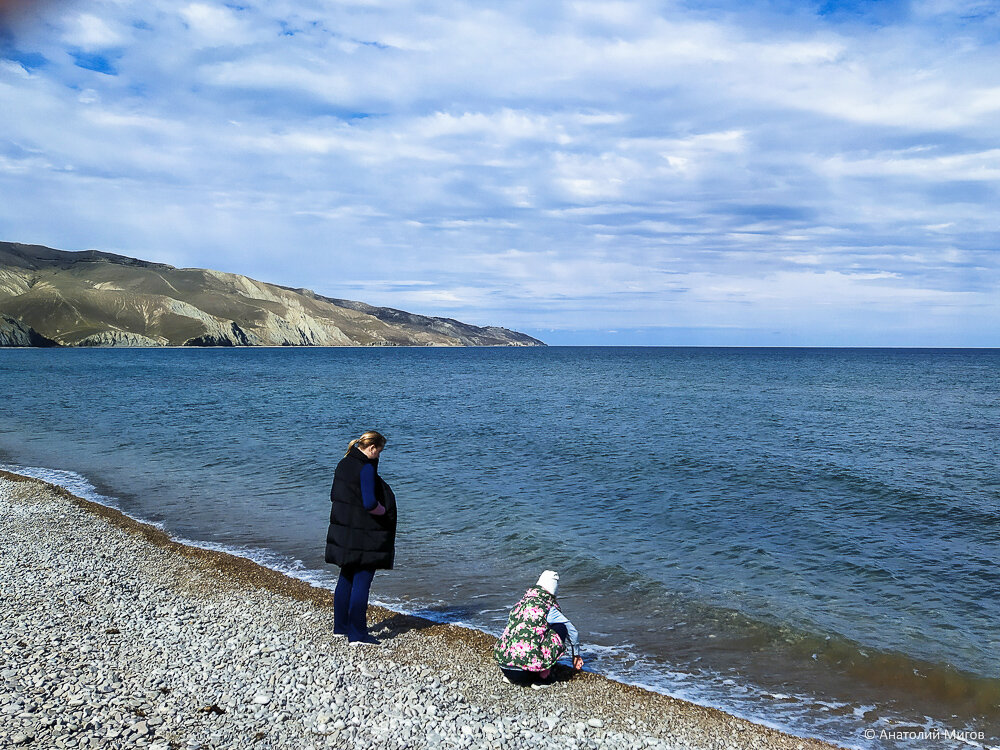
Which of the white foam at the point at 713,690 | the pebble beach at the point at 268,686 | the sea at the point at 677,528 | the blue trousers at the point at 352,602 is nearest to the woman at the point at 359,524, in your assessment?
the blue trousers at the point at 352,602

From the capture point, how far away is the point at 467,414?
4719cm

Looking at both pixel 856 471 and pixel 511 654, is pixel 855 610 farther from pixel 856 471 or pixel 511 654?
pixel 856 471

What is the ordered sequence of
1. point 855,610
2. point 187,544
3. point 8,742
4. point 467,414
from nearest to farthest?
point 8,742, point 855,610, point 187,544, point 467,414

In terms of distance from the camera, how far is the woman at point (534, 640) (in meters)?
8.98

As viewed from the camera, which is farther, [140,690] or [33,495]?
Answer: [33,495]

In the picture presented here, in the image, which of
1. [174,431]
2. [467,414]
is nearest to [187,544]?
[174,431]

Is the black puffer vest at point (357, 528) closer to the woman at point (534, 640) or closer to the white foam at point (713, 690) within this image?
the woman at point (534, 640)

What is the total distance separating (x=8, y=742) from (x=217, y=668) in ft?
8.42

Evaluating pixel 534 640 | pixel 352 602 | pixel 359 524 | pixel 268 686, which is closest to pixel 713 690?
pixel 534 640

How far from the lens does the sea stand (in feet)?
33.5

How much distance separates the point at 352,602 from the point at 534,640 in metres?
2.79

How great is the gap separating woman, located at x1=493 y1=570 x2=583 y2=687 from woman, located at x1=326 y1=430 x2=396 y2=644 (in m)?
1.99

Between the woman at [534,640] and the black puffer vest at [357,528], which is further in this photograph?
the black puffer vest at [357,528]

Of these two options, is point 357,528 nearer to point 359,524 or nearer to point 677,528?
point 359,524
